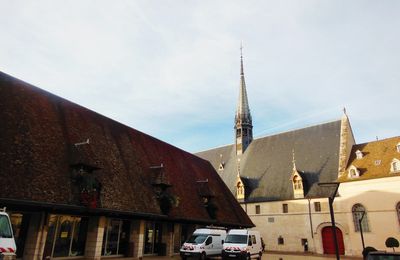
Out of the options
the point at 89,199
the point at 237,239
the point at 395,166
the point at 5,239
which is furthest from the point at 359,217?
the point at 5,239

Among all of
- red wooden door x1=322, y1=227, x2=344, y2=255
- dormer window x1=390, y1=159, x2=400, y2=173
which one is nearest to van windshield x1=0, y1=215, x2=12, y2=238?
red wooden door x1=322, y1=227, x2=344, y2=255

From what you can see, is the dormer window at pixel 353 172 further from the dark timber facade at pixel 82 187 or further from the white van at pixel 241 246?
the white van at pixel 241 246

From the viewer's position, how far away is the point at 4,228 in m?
9.28

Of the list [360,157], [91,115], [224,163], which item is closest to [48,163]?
[91,115]

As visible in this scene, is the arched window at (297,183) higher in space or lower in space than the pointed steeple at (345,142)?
lower

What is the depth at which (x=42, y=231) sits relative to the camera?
13.9 metres

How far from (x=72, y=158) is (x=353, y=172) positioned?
2831 cm

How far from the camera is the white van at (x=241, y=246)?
1928cm

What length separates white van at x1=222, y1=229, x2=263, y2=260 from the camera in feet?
63.2

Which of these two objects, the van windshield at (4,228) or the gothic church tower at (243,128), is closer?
the van windshield at (4,228)

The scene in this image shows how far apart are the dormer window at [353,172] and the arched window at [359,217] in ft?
9.82

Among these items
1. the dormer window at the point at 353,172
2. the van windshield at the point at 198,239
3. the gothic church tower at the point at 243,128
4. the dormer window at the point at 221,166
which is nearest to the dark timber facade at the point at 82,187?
the van windshield at the point at 198,239

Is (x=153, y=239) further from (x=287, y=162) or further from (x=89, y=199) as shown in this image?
(x=287, y=162)

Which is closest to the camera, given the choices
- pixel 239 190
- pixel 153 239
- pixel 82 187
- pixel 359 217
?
pixel 82 187
